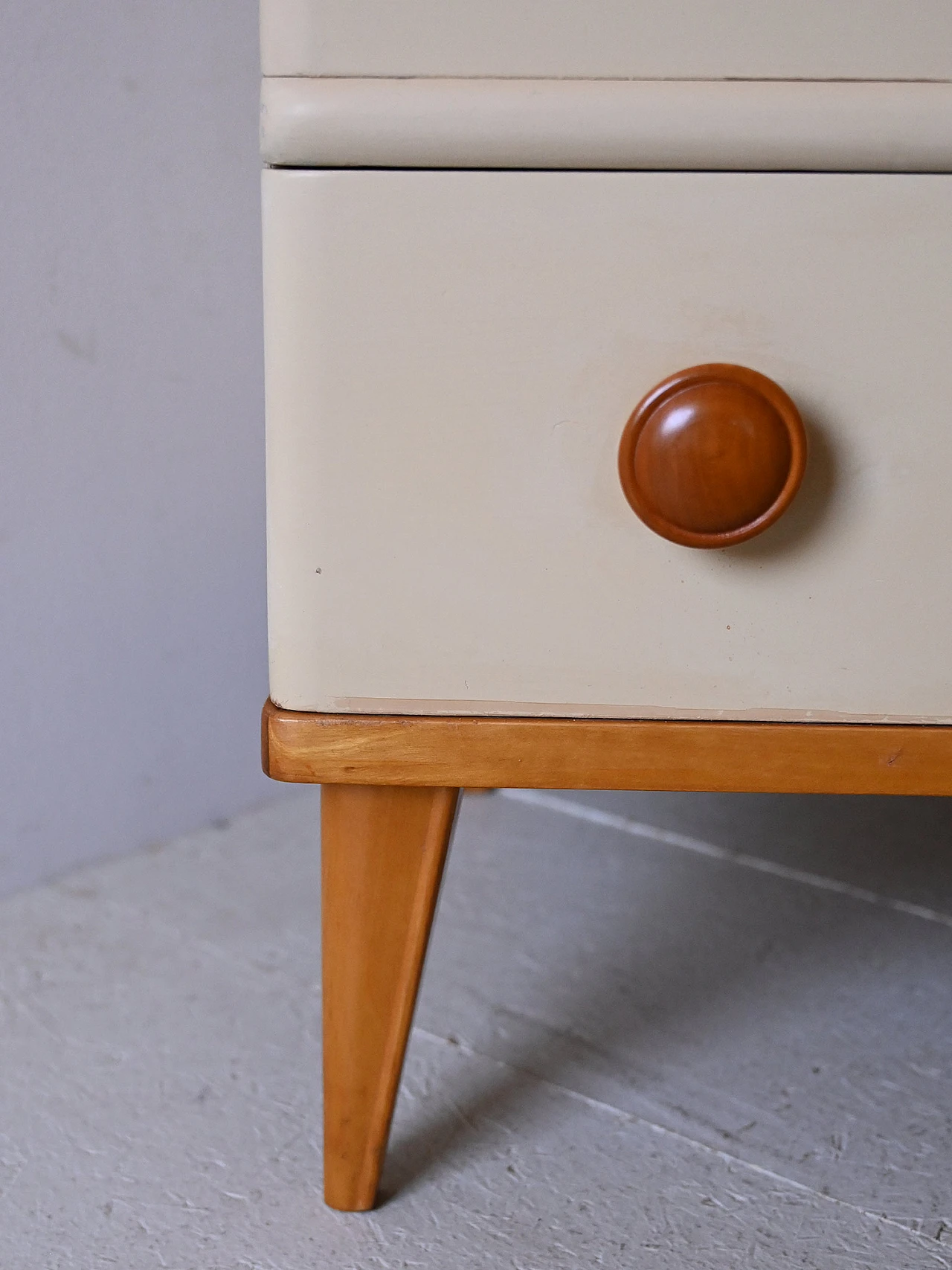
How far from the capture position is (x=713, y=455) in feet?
1.26

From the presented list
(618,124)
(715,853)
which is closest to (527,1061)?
(715,853)

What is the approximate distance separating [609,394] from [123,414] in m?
0.58

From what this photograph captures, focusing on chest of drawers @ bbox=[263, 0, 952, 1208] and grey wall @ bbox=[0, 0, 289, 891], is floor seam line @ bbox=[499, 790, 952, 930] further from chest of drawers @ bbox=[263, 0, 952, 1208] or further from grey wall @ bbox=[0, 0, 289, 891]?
chest of drawers @ bbox=[263, 0, 952, 1208]

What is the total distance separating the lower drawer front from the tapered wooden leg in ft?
0.18

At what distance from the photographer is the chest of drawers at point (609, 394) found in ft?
1.27

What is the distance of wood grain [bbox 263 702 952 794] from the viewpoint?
43cm

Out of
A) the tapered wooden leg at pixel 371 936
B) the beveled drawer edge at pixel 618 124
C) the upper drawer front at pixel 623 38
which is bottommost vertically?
the tapered wooden leg at pixel 371 936

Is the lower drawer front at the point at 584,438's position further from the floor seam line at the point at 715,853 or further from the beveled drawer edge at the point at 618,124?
the floor seam line at the point at 715,853

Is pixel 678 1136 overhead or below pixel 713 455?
below

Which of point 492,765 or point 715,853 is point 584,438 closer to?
point 492,765

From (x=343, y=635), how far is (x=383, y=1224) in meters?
0.27

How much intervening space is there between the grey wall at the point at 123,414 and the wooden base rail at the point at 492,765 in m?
0.48

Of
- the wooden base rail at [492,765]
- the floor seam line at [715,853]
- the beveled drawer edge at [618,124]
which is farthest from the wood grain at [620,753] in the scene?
the floor seam line at [715,853]

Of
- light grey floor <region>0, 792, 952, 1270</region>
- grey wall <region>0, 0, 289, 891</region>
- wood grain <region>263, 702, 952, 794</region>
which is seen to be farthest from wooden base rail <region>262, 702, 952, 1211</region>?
grey wall <region>0, 0, 289, 891</region>
